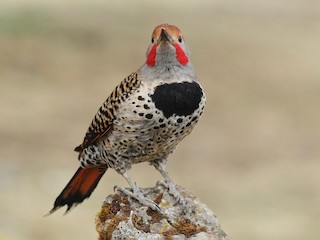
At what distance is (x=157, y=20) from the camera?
92.8ft

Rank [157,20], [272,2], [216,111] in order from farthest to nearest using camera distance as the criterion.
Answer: [272,2] < [157,20] < [216,111]

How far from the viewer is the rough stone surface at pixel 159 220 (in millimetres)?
6090

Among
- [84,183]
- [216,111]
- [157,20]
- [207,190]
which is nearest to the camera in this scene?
[84,183]

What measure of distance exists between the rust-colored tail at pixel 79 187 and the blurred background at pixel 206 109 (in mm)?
4807

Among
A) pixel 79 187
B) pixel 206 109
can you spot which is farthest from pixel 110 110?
pixel 206 109

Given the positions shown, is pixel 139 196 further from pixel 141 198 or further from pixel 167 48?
pixel 167 48

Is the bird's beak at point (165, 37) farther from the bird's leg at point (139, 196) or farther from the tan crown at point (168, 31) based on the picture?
the bird's leg at point (139, 196)

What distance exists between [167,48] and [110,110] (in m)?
0.69

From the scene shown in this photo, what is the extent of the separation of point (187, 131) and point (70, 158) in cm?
1132

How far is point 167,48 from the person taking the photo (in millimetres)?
6031

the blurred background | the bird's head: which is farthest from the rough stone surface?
the blurred background

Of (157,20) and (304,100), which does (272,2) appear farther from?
(304,100)

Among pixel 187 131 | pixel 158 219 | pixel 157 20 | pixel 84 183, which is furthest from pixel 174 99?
pixel 157 20

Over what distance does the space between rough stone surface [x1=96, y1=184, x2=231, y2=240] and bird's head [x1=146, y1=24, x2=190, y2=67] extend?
2.89ft
